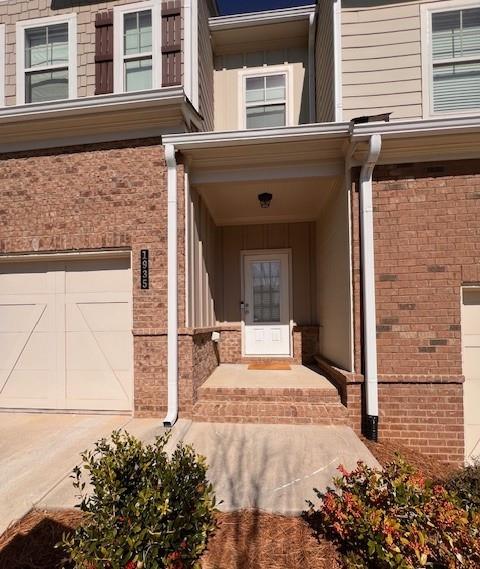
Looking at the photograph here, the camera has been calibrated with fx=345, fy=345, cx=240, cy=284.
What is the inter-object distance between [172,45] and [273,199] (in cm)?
276

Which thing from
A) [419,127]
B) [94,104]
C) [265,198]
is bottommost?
[265,198]

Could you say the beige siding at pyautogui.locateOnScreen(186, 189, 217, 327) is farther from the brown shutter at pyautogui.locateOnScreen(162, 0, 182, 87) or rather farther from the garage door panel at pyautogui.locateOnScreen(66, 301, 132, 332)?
the brown shutter at pyautogui.locateOnScreen(162, 0, 182, 87)

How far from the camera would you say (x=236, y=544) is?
2227 millimetres

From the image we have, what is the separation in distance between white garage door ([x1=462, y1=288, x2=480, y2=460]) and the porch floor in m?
1.62

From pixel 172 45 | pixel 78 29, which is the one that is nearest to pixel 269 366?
pixel 172 45

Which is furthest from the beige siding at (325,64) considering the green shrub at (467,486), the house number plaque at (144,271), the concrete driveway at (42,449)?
the concrete driveway at (42,449)

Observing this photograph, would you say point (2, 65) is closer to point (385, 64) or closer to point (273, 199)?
point (273, 199)

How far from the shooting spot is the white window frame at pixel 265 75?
6586mm

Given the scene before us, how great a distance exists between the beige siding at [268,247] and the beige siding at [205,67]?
2173mm

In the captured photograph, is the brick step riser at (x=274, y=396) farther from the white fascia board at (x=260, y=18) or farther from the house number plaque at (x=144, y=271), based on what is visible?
the white fascia board at (x=260, y=18)

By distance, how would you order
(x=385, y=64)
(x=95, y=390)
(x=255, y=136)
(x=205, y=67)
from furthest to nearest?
(x=205, y=67) → (x=95, y=390) → (x=385, y=64) → (x=255, y=136)

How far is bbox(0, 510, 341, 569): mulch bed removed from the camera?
81.4 inches

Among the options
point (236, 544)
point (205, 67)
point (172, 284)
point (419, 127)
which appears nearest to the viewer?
point (236, 544)

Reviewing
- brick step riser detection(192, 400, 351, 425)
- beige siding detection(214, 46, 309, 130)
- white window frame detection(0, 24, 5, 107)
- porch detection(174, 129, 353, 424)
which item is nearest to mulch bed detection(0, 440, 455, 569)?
brick step riser detection(192, 400, 351, 425)
